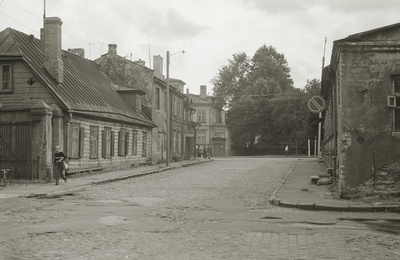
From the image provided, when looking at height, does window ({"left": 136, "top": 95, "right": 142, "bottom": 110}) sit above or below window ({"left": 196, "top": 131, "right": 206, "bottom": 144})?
above

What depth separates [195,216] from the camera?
11.4 m

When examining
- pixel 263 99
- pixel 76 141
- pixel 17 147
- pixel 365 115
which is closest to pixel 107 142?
pixel 76 141

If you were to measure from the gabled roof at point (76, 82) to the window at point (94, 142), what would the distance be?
0.87m

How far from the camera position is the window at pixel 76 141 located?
24578 mm

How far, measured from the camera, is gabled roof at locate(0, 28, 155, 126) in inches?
930

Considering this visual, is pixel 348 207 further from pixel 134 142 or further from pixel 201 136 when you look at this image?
pixel 201 136

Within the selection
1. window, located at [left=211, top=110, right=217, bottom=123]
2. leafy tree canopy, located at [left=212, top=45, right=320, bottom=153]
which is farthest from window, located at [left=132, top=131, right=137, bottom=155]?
window, located at [left=211, top=110, right=217, bottom=123]

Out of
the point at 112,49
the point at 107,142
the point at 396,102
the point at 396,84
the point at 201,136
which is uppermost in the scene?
the point at 112,49

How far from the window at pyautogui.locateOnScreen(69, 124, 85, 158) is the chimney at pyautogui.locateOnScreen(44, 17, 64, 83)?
8.04 ft

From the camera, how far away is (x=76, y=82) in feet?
91.5

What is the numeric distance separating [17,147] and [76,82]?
748 cm

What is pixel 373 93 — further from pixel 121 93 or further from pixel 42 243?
pixel 121 93

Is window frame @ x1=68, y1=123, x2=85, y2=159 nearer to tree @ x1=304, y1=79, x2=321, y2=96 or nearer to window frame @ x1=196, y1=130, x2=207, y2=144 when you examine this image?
tree @ x1=304, y1=79, x2=321, y2=96

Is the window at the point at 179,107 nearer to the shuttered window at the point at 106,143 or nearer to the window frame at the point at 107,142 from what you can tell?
the window frame at the point at 107,142
